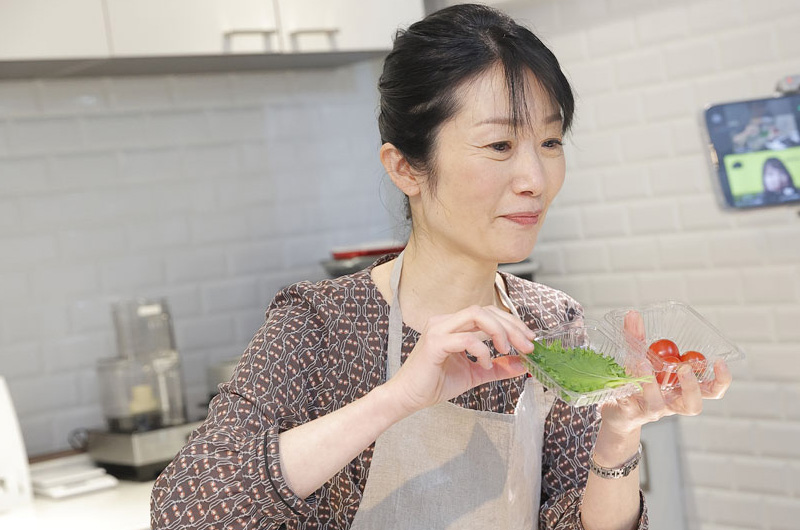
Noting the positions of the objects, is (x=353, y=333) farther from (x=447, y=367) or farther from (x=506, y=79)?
(x=506, y=79)

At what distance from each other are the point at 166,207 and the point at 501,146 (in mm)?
1679

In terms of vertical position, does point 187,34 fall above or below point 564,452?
above

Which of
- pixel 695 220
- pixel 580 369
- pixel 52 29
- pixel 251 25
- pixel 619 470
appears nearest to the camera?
pixel 580 369

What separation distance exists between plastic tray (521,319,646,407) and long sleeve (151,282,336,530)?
14.3 inches

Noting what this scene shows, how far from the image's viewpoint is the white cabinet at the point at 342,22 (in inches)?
113

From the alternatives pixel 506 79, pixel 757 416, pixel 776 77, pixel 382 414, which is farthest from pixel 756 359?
pixel 382 414

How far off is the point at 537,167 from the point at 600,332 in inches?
10.0

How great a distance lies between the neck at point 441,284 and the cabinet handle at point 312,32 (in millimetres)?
1304

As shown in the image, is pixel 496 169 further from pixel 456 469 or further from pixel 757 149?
pixel 757 149

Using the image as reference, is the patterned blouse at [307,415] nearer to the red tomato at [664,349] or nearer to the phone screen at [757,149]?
the red tomato at [664,349]

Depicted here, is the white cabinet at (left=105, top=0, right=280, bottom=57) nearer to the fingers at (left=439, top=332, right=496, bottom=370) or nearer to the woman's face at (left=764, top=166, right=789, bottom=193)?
the woman's face at (left=764, top=166, right=789, bottom=193)

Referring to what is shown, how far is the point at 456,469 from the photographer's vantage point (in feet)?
5.45

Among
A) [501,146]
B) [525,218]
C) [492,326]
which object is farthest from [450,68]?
[492,326]

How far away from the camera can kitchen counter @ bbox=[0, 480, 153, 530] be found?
2.25 metres
